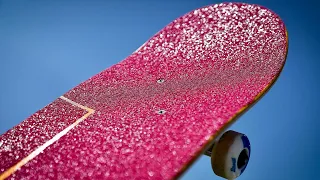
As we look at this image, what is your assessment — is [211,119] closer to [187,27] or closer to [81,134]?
[81,134]

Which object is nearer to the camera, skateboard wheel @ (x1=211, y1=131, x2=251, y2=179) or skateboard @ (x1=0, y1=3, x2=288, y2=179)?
skateboard @ (x1=0, y1=3, x2=288, y2=179)

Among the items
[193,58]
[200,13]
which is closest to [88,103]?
[193,58]

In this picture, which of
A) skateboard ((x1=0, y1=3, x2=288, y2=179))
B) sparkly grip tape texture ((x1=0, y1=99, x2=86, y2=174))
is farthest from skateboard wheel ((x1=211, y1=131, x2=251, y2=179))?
sparkly grip tape texture ((x1=0, y1=99, x2=86, y2=174))

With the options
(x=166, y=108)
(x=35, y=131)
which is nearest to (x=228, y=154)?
(x=166, y=108)

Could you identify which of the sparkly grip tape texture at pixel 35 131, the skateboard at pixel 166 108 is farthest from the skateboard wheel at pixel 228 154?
the sparkly grip tape texture at pixel 35 131

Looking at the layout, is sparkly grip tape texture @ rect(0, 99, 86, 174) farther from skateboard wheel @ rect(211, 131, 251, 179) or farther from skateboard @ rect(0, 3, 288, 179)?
skateboard wheel @ rect(211, 131, 251, 179)

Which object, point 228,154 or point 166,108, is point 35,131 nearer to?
point 166,108
